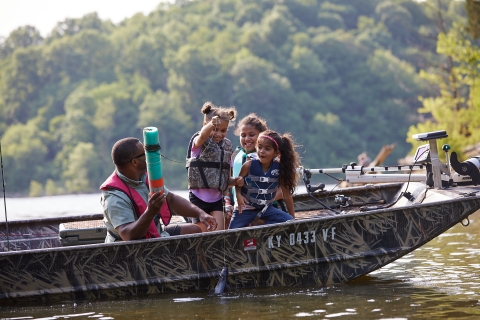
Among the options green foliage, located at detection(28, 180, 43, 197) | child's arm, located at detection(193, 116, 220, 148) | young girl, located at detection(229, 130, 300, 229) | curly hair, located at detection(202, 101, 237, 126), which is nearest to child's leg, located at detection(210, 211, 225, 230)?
young girl, located at detection(229, 130, 300, 229)

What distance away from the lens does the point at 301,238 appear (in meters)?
7.07

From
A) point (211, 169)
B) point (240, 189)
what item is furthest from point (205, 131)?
point (240, 189)

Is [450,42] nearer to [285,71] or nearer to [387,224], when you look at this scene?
[387,224]

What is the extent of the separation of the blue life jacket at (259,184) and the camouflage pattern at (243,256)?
0.48m

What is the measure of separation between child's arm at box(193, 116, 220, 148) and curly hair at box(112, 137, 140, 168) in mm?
872

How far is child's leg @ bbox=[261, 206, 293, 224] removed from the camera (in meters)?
7.36

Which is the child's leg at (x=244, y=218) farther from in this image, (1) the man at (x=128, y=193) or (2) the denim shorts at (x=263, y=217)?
(1) the man at (x=128, y=193)

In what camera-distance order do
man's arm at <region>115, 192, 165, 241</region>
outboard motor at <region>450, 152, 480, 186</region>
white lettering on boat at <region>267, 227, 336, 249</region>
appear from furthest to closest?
outboard motor at <region>450, 152, 480, 186</region>, white lettering on boat at <region>267, 227, 336, 249</region>, man's arm at <region>115, 192, 165, 241</region>

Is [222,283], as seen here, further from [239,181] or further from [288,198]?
[288,198]

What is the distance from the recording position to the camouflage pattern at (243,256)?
6.73m

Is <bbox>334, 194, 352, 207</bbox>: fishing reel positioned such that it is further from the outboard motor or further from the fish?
the fish

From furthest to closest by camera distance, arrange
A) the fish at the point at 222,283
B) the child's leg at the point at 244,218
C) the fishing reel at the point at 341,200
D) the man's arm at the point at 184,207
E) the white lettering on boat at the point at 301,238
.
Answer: the fishing reel at the point at 341,200
the child's leg at the point at 244,218
the white lettering on boat at the point at 301,238
the fish at the point at 222,283
the man's arm at the point at 184,207

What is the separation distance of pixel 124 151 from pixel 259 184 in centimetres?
150

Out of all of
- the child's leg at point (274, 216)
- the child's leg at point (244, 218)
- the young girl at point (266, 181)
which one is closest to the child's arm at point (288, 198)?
the young girl at point (266, 181)
